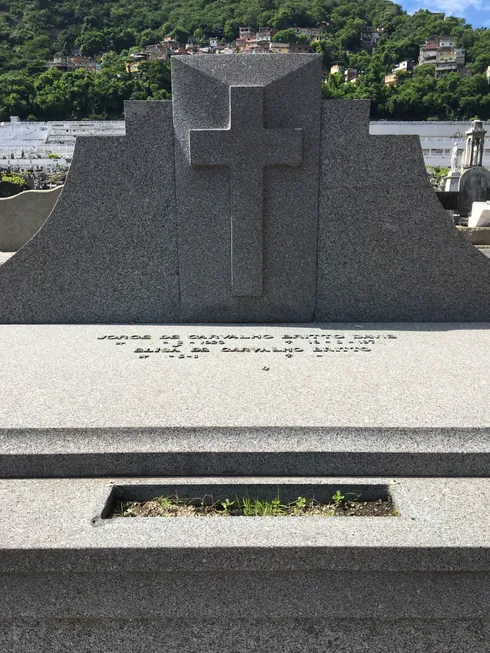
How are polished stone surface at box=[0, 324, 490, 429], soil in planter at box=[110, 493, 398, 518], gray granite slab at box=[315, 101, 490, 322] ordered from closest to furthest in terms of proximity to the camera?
soil in planter at box=[110, 493, 398, 518]
polished stone surface at box=[0, 324, 490, 429]
gray granite slab at box=[315, 101, 490, 322]

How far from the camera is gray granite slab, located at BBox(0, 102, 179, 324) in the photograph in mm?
3881

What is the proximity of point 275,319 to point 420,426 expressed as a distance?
1961 millimetres

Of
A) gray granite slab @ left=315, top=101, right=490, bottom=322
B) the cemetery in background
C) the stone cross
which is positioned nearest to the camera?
the stone cross

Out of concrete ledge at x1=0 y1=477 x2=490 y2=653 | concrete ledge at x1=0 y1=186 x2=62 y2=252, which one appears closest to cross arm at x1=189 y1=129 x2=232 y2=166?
concrete ledge at x1=0 y1=477 x2=490 y2=653

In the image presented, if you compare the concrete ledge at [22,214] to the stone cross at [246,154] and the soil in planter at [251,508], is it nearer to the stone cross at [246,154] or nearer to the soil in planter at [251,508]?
the stone cross at [246,154]

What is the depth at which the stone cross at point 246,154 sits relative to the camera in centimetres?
371

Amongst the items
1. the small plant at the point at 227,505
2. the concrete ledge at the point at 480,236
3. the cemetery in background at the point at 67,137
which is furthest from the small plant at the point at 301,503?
the cemetery in background at the point at 67,137

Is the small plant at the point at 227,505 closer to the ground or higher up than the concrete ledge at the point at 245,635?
higher up

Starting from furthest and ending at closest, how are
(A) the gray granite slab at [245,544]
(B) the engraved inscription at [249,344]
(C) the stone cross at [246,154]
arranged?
(C) the stone cross at [246,154]
(B) the engraved inscription at [249,344]
(A) the gray granite slab at [245,544]

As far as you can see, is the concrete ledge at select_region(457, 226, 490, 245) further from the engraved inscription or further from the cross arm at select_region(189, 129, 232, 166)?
the cross arm at select_region(189, 129, 232, 166)

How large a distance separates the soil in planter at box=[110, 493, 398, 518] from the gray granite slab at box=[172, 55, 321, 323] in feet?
6.95

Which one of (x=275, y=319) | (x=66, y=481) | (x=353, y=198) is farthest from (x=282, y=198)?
(x=66, y=481)

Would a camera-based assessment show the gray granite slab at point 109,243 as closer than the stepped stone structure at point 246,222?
No

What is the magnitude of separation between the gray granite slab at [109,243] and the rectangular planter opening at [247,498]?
2.15 m
